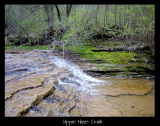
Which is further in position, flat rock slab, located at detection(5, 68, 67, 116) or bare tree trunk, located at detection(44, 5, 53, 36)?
bare tree trunk, located at detection(44, 5, 53, 36)

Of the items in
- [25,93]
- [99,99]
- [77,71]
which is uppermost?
→ [77,71]

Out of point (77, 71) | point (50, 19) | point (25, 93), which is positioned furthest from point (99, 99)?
point (50, 19)

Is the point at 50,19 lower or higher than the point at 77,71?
higher

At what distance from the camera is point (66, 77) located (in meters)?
5.61

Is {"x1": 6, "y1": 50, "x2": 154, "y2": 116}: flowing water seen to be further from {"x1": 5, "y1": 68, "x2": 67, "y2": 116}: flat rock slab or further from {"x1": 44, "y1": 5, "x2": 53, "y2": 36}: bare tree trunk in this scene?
{"x1": 44, "y1": 5, "x2": 53, "y2": 36}: bare tree trunk

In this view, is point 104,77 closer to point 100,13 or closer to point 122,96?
point 122,96

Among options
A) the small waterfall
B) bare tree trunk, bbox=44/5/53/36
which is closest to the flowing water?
the small waterfall

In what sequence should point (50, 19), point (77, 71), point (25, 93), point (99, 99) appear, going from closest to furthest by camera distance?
point (25, 93) < point (99, 99) < point (77, 71) < point (50, 19)

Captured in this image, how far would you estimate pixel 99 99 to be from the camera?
170 inches

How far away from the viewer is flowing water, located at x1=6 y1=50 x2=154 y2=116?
3.46 m

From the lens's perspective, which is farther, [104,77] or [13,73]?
[104,77]

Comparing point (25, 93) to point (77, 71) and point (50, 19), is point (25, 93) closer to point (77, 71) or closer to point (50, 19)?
point (77, 71)
